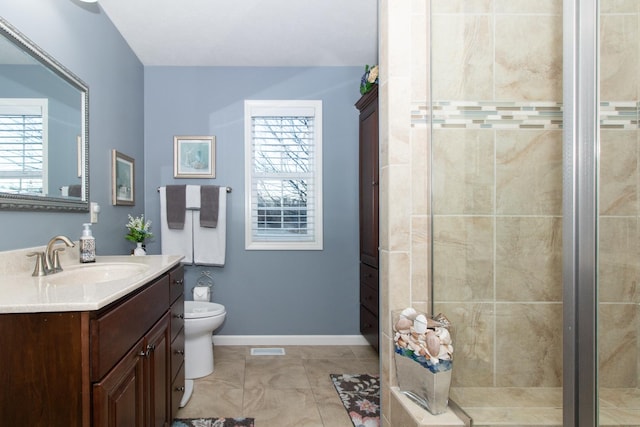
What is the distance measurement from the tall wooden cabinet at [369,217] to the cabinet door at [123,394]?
5.42 feet

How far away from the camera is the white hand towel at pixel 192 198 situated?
292 cm

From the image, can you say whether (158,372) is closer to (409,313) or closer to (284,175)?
(409,313)

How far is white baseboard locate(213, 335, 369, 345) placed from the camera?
3.04 meters

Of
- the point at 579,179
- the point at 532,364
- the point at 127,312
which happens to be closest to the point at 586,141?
the point at 579,179

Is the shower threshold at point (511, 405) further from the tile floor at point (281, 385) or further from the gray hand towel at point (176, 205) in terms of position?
the gray hand towel at point (176, 205)

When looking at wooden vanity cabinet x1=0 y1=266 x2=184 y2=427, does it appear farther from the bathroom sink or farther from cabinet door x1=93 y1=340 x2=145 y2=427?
the bathroom sink

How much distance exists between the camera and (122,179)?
254cm

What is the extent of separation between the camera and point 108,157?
230 cm

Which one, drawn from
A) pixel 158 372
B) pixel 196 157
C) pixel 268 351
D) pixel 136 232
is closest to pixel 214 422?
pixel 158 372

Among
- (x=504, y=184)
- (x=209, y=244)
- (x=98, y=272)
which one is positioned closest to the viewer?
(x=504, y=184)

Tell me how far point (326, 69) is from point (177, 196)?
1641mm

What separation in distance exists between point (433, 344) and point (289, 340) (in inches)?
79.8

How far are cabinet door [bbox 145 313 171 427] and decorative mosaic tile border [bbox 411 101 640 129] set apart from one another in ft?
4.43

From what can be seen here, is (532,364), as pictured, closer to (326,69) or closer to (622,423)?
(622,423)
